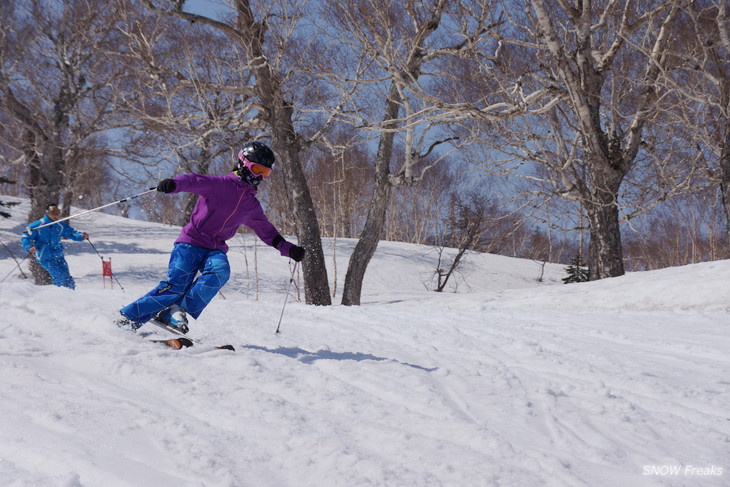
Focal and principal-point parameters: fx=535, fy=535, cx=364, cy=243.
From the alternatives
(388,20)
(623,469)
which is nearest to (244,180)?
(623,469)

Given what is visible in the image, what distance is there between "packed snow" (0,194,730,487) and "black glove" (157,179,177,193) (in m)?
1.03

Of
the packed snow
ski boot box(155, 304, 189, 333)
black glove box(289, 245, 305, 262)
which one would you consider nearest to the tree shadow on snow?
the packed snow

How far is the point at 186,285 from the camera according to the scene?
12.9 feet

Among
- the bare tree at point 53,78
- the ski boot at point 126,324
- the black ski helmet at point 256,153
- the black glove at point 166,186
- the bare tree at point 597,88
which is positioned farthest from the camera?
the bare tree at point 53,78

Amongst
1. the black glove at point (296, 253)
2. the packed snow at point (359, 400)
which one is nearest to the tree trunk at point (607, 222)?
the packed snow at point (359, 400)

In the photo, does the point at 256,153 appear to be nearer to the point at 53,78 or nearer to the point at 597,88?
the point at 597,88

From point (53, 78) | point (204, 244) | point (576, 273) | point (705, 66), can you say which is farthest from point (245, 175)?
point (576, 273)

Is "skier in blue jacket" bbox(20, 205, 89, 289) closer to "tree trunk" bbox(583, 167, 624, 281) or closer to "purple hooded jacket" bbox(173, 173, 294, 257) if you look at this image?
"purple hooded jacket" bbox(173, 173, 294, 257)

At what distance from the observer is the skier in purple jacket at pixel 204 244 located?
3.78m

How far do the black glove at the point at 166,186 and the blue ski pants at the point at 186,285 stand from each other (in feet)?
1.83

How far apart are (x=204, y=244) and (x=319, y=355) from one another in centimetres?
122

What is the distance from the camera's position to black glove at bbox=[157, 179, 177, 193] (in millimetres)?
3521

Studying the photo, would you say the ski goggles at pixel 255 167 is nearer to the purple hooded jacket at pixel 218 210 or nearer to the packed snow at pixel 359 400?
the purple hooded jacket at pixel 218 210

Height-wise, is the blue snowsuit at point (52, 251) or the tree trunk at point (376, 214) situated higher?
the tree trunk at point (376, 214)
